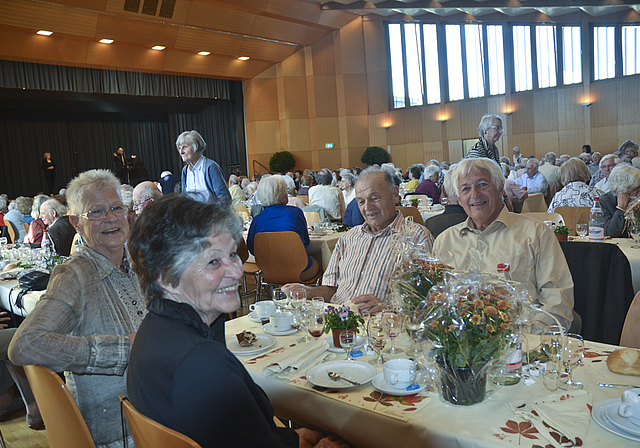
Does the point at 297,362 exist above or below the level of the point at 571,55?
below

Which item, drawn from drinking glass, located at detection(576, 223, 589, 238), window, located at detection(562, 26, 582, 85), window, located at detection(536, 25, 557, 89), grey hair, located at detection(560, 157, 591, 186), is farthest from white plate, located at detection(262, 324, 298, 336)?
window, located at detection(536, 25, 557, 89)

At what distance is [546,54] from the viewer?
1702 cm

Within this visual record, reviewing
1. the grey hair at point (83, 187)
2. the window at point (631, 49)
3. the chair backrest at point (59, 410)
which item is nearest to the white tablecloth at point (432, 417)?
the chair backrest at point (59, 410)

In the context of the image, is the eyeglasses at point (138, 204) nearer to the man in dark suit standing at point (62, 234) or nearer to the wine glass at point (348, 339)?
the man in dark suit standing at point (62, 234)

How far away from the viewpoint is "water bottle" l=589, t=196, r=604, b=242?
156 inches

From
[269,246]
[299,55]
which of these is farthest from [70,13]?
[269,246]

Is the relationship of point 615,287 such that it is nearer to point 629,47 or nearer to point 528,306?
point 528,306

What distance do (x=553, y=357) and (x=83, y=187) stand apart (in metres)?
2.00

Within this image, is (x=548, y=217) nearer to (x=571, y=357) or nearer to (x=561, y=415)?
(x=571, y=357)

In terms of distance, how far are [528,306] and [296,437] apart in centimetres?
81

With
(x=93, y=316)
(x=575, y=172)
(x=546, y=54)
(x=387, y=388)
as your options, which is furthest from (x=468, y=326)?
(x=546, y=54)

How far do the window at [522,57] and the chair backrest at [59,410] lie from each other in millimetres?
18766

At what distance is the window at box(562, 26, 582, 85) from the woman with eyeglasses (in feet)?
57.6

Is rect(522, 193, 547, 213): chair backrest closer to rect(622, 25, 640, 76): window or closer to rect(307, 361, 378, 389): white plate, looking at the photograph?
rect(307, 361, 378, 389): white plate
